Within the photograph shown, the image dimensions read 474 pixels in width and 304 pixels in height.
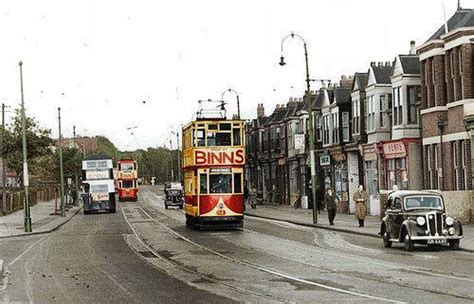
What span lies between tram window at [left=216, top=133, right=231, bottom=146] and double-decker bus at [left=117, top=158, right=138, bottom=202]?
6171 centimetres

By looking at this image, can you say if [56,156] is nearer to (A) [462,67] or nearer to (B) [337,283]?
(A) [462,67]

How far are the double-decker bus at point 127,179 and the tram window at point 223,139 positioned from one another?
202 feet

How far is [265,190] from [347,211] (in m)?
30.6

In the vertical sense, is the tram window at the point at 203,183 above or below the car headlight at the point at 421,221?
above

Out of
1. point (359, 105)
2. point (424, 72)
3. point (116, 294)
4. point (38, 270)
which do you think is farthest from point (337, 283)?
point (359, 105)

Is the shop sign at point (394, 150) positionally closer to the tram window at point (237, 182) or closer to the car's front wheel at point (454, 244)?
the tram window at point (237, 182)

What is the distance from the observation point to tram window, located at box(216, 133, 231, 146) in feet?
134

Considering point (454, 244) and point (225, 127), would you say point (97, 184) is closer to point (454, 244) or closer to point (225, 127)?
point (225, 127)

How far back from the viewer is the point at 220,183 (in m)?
40.6

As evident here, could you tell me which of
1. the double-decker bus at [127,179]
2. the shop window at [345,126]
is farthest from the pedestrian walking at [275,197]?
the double-decker bus at [127,179]

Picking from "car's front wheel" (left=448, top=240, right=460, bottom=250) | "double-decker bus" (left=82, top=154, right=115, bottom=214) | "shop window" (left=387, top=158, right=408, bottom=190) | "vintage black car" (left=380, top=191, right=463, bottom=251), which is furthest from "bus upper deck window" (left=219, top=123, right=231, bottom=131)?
"double-decker bus" (left=82, top=154, right=115, bottom=214)

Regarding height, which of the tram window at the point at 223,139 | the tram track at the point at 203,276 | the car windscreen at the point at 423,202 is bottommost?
the tram track at the point at 203,276

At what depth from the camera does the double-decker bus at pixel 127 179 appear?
335ft

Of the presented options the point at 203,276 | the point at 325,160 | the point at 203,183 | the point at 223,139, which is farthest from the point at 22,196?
the point at 203,276
